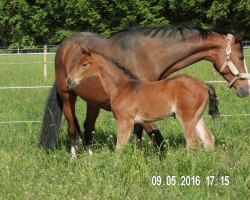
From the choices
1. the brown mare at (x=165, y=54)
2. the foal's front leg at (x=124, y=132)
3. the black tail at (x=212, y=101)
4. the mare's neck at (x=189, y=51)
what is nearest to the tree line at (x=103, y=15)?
the brown mare at (x=165, y=54)

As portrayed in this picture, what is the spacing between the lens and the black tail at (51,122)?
6.28 metres

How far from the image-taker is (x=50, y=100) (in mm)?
6723

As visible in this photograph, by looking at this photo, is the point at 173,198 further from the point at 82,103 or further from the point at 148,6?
the point at 148,6

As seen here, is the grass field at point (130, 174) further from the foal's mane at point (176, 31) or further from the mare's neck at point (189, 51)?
the foal's mane at point (176, 31)

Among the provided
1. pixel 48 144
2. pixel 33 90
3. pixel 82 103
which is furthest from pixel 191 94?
pixel 33 90

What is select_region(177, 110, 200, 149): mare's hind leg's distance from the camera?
484cm

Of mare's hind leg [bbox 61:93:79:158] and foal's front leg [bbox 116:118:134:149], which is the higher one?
foal's front leg [bbox 116:118:134:149]

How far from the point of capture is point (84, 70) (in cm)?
528

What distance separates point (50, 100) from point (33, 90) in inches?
183

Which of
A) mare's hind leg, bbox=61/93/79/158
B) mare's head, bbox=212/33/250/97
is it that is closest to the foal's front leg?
mare's head, bbox=212/33/250/97

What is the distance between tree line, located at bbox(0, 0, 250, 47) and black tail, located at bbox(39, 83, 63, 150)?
3142 centimetres

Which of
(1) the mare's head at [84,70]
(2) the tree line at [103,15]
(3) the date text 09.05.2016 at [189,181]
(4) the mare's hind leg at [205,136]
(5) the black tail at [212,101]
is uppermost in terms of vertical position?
(1) the mare's head at [84,70]

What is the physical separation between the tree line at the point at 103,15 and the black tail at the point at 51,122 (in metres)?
31.4

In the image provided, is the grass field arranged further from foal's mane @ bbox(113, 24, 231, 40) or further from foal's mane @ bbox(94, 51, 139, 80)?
foal's mane @ bbox(113, 24, 231, 40)
